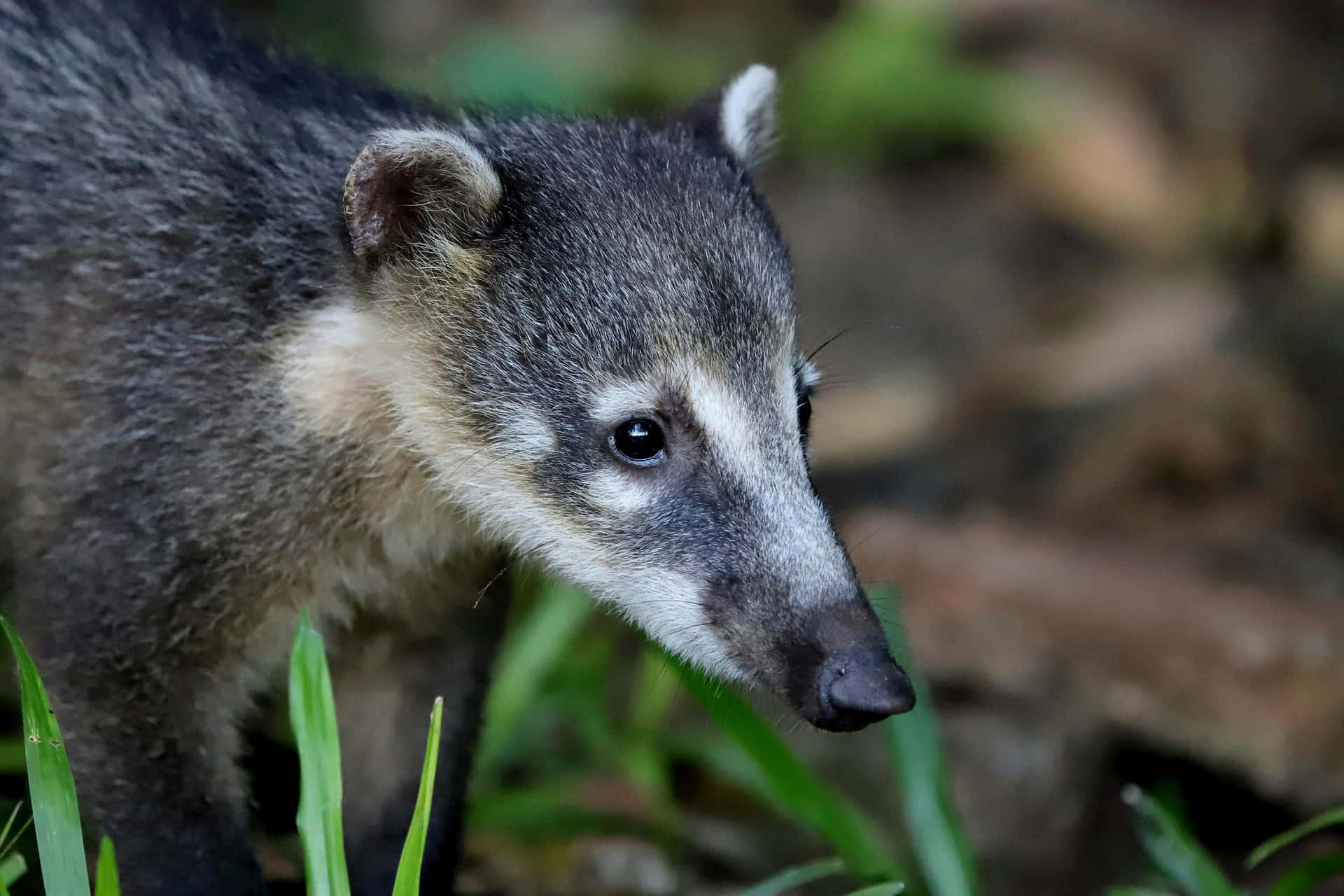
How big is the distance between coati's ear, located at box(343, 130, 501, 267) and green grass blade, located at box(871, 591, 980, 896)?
1740mm

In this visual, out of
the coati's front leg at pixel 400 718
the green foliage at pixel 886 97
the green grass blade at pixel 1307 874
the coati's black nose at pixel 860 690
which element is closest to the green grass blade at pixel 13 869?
the coati's front leg at pixel 400 718

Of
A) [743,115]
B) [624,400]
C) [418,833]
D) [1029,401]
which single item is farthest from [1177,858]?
[1029,401]

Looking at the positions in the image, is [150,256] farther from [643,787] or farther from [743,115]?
[643,787]

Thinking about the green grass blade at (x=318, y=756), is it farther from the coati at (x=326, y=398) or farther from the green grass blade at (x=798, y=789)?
the green grass blade at (x=798, y=789)

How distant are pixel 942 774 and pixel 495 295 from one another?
214cm

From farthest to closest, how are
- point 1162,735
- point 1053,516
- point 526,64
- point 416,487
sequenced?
1. point 526,64
2. point 1053,516
3. point 1162,735
4. point 416,487

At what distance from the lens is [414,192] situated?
4246mm

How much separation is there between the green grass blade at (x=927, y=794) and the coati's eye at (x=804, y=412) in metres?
0.65

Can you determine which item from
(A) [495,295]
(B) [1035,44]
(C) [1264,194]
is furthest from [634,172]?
(B) [1035,44]

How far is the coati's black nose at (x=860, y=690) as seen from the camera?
368 centimetres

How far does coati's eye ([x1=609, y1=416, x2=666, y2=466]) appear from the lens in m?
4.11

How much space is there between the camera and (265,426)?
4289 millimetres

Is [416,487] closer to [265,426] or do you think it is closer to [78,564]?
[265,426]

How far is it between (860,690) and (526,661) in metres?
2.70
